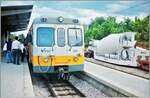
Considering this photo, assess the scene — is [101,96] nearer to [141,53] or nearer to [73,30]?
[73,30]

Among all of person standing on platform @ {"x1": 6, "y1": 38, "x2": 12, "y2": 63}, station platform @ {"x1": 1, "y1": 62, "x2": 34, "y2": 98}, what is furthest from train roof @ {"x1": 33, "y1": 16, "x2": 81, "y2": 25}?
person standing on platform @ {"x1": 6, "y1": 38, "x2": 12, "y2": 63}

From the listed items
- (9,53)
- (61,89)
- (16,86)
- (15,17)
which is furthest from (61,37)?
(15,17)

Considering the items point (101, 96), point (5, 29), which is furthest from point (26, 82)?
point (5, 29)

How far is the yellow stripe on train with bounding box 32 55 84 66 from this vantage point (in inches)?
408

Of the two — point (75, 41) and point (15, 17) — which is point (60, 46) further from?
point (15, 17)

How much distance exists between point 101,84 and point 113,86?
3.72 feet

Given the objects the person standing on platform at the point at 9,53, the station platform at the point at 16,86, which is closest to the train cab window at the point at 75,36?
the station platform at the point at 16,86

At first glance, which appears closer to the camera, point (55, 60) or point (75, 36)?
point (55, 60)

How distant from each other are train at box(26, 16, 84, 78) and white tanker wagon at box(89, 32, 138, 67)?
12.0 ft

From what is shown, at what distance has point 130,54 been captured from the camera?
1435 cm

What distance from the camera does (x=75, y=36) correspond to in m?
10.7

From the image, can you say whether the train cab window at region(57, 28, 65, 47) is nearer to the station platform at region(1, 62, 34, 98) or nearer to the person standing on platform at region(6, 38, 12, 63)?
the station platform at region(1, 62, 34, 98)

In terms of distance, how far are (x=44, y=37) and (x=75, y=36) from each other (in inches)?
36.0

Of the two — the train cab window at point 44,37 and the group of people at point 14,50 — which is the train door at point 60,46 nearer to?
the train cab window at point 44,37
